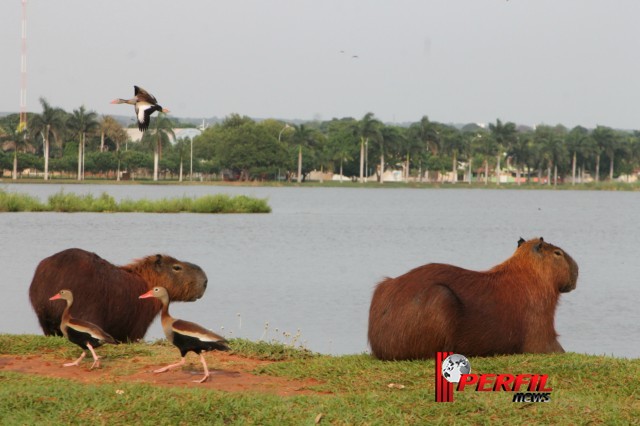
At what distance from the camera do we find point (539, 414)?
7590 millimetres

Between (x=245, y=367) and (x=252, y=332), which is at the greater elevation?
(x=245, y=367)

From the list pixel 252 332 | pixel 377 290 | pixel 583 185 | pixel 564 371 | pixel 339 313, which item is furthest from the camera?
pixel 583 185

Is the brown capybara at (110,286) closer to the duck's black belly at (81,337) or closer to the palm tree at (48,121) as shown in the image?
Result: the duck's black belly at (81,337)

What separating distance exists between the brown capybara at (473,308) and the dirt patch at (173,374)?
1.06 metres

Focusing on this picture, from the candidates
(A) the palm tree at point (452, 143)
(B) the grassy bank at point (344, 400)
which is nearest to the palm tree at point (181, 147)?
(A) the palm tree at point (452, 143)

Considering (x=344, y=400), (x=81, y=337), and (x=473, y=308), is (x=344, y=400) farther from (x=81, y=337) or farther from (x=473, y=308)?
(x=81, y=337)

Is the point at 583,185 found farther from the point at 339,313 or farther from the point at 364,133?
the point at 339,313

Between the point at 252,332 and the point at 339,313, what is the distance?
4355mm

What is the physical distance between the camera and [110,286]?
10.8m

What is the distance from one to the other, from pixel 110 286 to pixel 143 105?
7.00 ft

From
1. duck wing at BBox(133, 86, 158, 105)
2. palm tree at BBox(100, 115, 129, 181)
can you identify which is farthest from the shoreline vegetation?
duck wing at BBox(133, 86, 158, 105)

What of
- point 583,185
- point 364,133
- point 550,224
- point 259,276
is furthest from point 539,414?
point 583,185

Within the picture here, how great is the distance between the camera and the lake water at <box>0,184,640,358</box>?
22.5 meters

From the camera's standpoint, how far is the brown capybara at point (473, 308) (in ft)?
31.7
